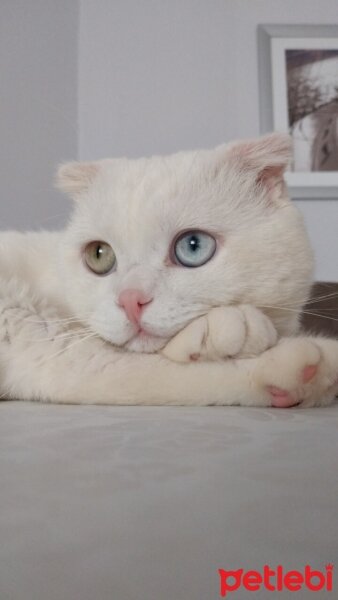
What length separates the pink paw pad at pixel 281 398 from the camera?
0.76 m

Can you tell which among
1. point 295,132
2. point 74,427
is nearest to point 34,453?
point 74,427

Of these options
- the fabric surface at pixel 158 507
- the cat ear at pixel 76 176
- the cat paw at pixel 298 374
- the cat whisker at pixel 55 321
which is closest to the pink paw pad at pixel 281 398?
the cat paw at pixel 298 374

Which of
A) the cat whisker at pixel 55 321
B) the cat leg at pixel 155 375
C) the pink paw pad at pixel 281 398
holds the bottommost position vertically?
the pink paw pad at pixel 281 398

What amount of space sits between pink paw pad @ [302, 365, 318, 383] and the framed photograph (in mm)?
2131

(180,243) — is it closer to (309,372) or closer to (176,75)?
(309,372)

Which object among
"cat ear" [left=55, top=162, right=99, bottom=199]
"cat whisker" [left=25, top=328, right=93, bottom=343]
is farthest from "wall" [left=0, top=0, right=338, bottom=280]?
"cat whisker" [left=25, top=328, right=93, bottom=343]

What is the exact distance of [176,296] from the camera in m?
0.87

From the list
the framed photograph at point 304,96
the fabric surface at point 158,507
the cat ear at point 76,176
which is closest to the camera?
the fabric surface at point 158,507

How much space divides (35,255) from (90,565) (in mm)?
1020

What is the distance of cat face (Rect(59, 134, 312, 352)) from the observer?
0.88 metres

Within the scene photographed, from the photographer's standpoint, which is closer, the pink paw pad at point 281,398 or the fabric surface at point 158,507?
the fabric surface at point 158,507

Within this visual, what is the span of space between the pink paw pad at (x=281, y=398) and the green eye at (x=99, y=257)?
0.40m

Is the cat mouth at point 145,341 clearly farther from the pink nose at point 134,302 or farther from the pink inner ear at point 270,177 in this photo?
the pink inner ear at point 270,177

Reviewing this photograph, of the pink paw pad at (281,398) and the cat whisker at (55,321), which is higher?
the cat whisker at (55,321)
